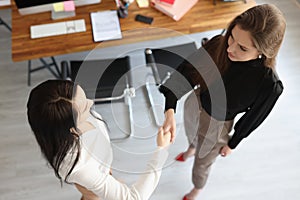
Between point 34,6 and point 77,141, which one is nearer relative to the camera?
point 77,141

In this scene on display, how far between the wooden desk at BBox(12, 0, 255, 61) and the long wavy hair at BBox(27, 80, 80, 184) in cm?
95

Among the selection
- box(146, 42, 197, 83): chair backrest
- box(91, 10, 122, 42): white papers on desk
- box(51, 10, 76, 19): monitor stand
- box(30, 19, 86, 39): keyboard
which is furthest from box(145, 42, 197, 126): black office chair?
box(51, 10, 76, 19): monitor stand

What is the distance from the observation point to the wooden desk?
2201 mm

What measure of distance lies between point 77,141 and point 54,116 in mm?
142

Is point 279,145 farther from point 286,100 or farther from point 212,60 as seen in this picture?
point 212,60

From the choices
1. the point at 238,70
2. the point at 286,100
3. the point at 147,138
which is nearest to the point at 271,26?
the point at 238,70

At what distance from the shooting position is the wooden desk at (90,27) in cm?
220

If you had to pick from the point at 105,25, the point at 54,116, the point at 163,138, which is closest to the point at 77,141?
the point at 54,116

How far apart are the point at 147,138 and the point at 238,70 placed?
0.46 m

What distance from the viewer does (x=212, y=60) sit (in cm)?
150

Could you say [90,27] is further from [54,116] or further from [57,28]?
[54,116]

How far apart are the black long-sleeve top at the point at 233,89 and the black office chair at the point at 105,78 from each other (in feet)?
0.85

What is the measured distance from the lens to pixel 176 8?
234cm

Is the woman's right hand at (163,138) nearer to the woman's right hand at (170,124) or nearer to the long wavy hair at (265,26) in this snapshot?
the woman's right hand at (170,124)
